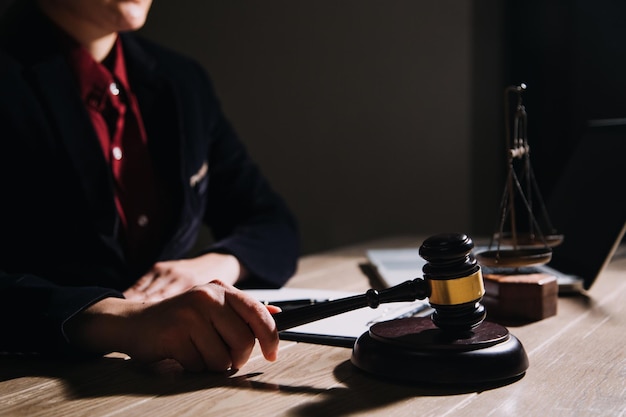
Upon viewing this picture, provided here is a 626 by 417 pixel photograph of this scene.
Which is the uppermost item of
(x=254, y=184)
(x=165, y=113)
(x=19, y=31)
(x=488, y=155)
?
(x=19, y=31)

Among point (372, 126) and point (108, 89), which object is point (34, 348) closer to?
point (108, 89)

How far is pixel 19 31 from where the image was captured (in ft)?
5.08

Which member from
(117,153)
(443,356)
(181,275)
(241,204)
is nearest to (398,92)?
(241,204)

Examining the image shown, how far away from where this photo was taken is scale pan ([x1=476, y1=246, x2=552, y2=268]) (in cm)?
100

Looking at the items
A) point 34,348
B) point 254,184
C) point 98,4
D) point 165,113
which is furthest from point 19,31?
point 34,348

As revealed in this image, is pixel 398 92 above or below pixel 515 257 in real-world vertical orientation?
below

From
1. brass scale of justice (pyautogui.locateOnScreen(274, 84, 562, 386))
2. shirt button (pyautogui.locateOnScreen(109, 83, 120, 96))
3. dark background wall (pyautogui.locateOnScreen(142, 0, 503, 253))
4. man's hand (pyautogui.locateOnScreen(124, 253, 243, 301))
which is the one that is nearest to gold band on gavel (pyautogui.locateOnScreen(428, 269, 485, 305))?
brass scale of justice (pyautogui.locateOnScreen(274, 84, 562, 386))

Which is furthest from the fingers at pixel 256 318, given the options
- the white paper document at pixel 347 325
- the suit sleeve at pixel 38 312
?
the suit sleeve at pixel 38 312

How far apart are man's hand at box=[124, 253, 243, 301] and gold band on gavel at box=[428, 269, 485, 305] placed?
1.77 ft

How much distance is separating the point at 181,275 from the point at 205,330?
50 centimetres

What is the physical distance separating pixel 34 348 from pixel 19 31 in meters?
0.85

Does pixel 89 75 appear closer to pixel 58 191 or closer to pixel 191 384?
pixel 58 191

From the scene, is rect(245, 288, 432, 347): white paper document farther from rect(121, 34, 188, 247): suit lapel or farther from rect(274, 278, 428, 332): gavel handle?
rect(121, 34, 188, 247): suit lapel

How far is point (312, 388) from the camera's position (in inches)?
30.4
